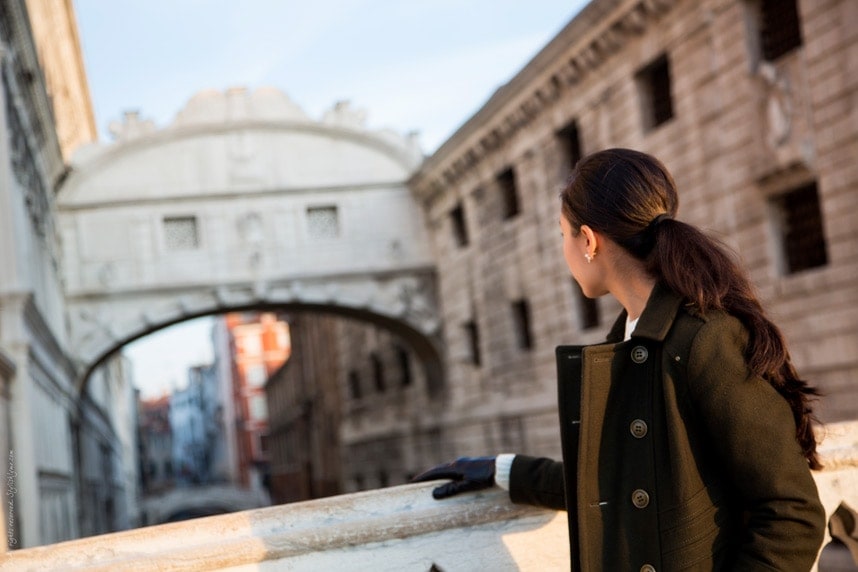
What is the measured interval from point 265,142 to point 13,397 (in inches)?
444

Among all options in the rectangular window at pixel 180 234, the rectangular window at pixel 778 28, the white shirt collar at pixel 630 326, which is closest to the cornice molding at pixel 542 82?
the rectangular window at pixel 778 28

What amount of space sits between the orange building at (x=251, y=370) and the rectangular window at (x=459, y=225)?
43215 millimetres

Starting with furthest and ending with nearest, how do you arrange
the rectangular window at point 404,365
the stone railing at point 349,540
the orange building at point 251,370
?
the orange building at point 251,370 → the rectangular window at point 404,365 → the stone railing at point 349,540

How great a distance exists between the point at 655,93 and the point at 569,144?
264 cm

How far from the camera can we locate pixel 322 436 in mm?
35938

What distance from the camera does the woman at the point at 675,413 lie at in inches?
73.0

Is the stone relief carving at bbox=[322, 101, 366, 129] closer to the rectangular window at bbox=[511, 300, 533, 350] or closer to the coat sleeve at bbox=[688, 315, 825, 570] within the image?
the rectangular window at bbox=[511, 300, 533, 350]

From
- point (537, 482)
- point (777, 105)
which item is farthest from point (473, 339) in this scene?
point (537, 482)

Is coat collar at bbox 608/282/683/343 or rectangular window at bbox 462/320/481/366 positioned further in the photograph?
rectangular window at bbox 462/320/481/366

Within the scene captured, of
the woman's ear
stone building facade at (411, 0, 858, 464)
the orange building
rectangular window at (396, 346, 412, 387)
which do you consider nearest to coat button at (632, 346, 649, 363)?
the woman's ear

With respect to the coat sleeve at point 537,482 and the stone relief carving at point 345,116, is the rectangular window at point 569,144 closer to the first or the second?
the stone relief carving at point 345,116

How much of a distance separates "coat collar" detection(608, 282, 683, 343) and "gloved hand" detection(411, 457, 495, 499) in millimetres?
800

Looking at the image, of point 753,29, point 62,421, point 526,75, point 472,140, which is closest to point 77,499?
point 62,421

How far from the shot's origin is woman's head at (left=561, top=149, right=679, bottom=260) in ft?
6.60
